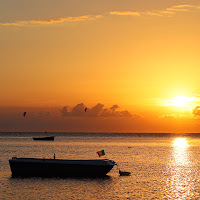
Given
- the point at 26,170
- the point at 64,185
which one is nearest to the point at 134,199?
the point at 64,185

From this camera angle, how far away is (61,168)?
64500 millimetres

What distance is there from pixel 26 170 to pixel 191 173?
31.2 m

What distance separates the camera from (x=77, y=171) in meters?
64.2

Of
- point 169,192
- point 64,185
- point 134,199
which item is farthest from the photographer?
point 64,185

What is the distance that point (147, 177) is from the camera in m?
65.8

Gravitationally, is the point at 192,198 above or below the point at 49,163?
below

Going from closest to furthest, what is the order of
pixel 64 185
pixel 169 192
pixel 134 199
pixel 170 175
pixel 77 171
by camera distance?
pixel 134 199 < pixel 169 192 < pixel 64 185 < pixel 77 171 < pixel 170 175

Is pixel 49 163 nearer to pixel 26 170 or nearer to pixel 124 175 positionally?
pixel 26 170

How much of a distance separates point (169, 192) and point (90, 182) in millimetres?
12961

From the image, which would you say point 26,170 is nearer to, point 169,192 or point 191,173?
point 169,192

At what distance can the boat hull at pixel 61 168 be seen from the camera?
210 ft

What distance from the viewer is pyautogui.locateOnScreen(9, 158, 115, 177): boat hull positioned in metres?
63.9

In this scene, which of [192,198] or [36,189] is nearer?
[192,198]

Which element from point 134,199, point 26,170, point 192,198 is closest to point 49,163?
point 26,170
